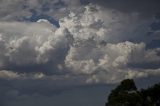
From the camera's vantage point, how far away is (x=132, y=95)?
158 m

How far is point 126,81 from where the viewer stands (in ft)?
543

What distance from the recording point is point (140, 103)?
157 metres

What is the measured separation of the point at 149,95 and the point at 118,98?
1809cm

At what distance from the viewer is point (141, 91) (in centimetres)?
16938

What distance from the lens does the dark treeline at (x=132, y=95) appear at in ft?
515

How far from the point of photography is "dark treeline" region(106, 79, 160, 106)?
157 m

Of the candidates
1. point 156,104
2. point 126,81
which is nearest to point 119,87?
point 126,81

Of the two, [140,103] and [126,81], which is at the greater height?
[126,81]

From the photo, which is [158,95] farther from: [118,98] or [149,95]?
[118,98]

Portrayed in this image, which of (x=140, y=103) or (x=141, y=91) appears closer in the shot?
(x=140, y=103)

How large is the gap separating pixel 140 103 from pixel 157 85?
829 inches

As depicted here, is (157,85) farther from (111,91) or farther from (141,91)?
(111,91)

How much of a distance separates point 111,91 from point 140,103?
1778 cm

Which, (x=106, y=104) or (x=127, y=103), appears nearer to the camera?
(x=127, y=103)
